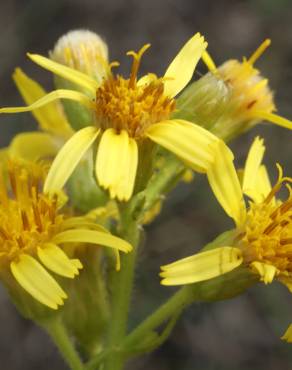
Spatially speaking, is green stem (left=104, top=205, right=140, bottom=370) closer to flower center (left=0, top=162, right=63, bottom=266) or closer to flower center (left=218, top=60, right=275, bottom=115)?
flower center (left=0, top=162, right=63, bottom=266)

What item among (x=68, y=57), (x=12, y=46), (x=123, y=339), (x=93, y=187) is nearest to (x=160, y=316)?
(x=123, y=339)

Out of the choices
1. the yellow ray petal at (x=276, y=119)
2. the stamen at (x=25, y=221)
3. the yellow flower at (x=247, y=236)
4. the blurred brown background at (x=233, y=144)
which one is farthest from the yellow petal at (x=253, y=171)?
the blurred brown background at (x=233, y=144)

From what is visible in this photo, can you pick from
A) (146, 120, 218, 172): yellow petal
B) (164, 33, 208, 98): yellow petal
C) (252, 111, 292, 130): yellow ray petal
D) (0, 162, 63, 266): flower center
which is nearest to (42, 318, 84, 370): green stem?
(0, 162, 63, 266): flower center

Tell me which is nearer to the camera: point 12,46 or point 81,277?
point 81,277

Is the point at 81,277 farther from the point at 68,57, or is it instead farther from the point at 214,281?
the point at 68,57

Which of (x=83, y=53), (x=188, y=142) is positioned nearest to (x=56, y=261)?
(x=188, y=142)

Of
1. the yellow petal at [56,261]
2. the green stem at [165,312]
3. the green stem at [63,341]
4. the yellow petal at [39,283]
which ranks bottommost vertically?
the green stem at [63,341]

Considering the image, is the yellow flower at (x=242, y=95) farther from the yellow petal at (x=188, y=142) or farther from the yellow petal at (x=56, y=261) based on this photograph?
the yellow petal at (x=56, y=261)
